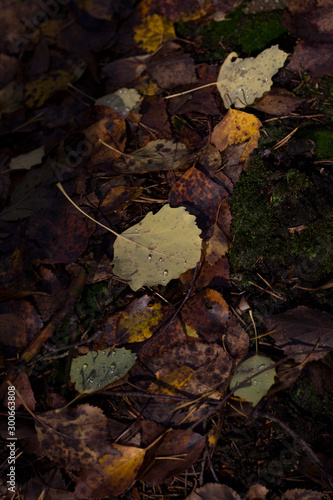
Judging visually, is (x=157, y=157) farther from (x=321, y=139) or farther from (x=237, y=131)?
(x=321, y=139)

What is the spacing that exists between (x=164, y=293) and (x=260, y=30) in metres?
1.96

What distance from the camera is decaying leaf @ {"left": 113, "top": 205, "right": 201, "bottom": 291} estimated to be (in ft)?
5.92

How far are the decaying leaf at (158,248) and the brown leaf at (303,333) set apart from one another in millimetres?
540

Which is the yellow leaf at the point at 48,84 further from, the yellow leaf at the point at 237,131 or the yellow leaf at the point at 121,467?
the yellow leaf at the point at 121,467

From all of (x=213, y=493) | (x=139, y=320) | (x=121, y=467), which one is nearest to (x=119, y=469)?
(x=121, y=467)

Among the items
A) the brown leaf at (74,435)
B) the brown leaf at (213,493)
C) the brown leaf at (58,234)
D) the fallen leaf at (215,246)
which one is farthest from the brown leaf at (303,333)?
the brown leaf at (58,234)

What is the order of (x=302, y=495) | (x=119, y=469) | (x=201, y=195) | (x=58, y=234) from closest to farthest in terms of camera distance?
1. (x=302, y=495)
2. (x=119, y=469)
3. (x=201, y=195)
4. (x=58, y=234)

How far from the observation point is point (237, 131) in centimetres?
204

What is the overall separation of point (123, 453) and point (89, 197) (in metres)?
1.41

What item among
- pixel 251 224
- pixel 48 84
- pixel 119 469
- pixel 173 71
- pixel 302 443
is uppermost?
pixel 48 84

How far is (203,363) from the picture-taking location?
5.73 ft

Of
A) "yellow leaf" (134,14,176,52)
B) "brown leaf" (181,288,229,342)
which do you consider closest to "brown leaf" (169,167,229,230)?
"brown leaf" (181,288,229,342)

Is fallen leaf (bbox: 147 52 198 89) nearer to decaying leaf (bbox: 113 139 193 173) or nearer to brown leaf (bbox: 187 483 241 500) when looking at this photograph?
decaying leaf (bbox: 113 139 193 173)

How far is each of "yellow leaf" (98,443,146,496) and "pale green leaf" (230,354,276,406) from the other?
1.79ft
